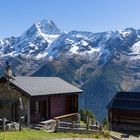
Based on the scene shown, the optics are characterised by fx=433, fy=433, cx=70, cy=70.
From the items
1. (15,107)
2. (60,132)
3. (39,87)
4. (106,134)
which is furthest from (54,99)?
(106,134)

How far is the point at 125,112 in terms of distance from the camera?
50250 mm

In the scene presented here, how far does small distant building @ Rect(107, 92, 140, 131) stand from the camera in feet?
163

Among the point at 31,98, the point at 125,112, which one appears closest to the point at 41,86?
the point at 31,98

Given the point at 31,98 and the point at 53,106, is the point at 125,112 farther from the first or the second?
the point at 31,98

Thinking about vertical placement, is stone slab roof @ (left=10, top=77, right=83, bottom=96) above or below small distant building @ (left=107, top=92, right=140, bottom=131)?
above

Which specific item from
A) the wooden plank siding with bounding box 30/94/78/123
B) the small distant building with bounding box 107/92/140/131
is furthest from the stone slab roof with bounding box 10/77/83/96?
the small distant building with bounding box 107/92/140/131

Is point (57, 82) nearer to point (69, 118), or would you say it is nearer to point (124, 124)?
point (69, 118)

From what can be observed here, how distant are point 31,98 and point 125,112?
1191 cm

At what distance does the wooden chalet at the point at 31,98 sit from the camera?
45.5 meters

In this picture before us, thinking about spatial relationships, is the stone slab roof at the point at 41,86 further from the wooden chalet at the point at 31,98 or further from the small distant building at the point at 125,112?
the small distant building at the point at 125,112

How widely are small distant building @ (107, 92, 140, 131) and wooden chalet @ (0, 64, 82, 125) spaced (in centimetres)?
580

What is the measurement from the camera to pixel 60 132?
4150cm

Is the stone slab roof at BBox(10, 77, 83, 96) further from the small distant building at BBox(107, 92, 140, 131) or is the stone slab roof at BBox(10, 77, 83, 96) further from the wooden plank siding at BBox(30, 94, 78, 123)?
the small distant building at BBox(107, 92, 140, 131)

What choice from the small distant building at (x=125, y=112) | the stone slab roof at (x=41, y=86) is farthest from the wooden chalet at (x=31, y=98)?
the small distant building at (x=125, y=112)
